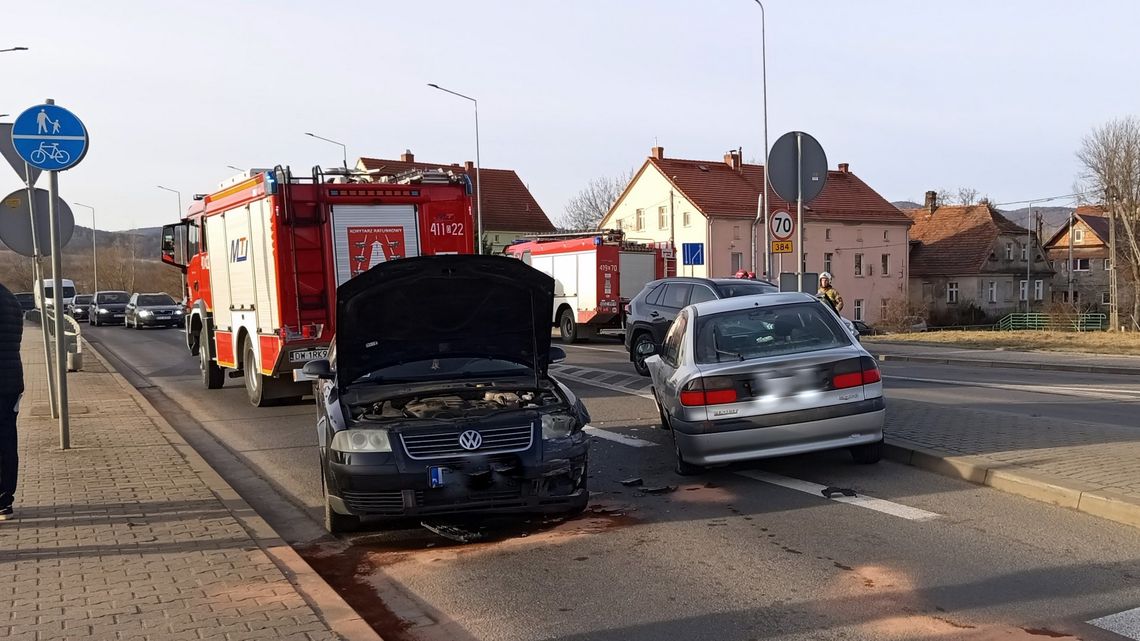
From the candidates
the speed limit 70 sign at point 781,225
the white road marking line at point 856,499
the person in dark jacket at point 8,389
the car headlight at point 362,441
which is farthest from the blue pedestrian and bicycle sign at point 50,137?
the speed limit 70 sign at point 781,225

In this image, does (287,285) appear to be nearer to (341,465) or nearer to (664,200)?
(341,465)

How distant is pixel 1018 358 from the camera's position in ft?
64.5

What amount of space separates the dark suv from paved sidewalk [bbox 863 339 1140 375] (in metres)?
5.36

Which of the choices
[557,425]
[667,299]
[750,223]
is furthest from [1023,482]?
[750,223]

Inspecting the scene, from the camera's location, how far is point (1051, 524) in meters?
5.93

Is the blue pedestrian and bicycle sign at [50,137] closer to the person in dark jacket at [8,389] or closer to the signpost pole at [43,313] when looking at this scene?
the person in dark jacket at [8,389]

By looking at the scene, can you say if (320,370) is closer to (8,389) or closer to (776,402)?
(8,389)

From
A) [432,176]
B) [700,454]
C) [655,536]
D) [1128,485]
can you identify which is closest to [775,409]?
[700,454]

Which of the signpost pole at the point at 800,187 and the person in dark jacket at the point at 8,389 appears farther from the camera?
the signpost pole at the point at 800,187

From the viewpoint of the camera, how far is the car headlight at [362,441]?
5.88 meters

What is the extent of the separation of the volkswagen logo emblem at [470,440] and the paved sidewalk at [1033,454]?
3.81 metres

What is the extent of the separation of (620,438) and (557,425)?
12.7 ft

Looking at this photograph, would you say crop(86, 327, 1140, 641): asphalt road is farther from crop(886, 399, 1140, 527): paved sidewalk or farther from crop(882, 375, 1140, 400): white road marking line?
crop(882, 375, 1140, 400): white road marking line

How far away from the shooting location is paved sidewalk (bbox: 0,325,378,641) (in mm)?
4355
